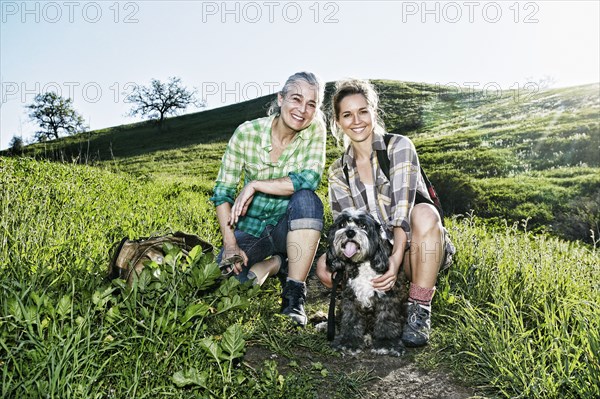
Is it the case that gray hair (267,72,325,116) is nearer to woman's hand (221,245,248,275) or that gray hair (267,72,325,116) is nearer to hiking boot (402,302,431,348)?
woman's hand (221,245,248,275)

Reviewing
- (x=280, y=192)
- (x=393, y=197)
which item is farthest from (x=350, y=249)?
(x=280, y=192)

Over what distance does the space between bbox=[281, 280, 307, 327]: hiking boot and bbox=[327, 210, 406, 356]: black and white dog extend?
63cm

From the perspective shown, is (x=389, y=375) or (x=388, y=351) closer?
(x=389, y=375)

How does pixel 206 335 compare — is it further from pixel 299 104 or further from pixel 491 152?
pixel 491 152

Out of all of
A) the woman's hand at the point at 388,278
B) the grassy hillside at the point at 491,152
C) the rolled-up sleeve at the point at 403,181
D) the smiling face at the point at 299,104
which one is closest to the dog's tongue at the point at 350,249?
the woman's hand at the point at 388,278

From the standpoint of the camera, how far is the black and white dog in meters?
4.28

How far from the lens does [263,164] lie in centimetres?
552

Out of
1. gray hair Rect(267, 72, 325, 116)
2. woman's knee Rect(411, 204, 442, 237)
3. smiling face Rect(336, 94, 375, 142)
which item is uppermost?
gray hair Rect(267, 72, 325, 116)

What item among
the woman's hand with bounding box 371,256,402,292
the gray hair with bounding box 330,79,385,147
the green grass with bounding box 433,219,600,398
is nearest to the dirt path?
the green grass with bounding box 433,219,600,398

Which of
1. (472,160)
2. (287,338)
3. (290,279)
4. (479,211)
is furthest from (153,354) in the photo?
(472,160)

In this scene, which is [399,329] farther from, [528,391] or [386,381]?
[528,391]

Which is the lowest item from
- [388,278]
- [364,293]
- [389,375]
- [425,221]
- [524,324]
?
[389,375]

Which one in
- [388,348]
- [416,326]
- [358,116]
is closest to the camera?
[388,348]

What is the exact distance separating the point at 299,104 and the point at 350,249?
176 centimetres
